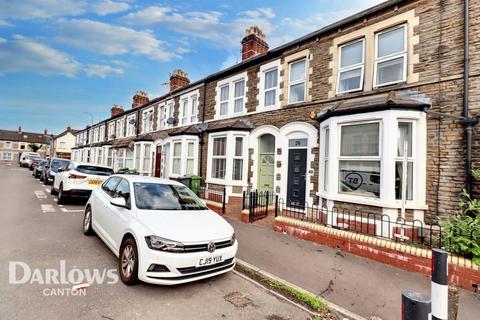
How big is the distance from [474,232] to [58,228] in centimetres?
942

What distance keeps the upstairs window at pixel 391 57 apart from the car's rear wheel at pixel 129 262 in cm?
766

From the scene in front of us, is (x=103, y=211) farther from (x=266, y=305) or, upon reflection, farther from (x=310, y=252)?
(x=310, y=252)

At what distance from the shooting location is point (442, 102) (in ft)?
20.4

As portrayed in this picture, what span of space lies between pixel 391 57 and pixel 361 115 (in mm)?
2088

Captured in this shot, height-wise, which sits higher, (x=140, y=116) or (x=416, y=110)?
(x=140, y=116)

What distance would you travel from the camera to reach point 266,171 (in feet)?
34.9

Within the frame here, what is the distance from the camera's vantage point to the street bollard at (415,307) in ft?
5.98

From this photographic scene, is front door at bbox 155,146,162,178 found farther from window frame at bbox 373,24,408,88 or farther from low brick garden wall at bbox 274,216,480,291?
window frame at bbox 373,24,408,88

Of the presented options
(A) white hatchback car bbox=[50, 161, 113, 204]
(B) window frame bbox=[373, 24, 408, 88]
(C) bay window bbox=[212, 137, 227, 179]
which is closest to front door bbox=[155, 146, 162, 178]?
(C) bay window bbox=[212, 137, 227, 179]

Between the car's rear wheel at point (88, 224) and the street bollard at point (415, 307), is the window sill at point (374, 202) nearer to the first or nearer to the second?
the street bollard at point (415, 307)

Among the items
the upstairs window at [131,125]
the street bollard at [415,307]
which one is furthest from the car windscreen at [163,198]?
the upstairs window at [131,125]

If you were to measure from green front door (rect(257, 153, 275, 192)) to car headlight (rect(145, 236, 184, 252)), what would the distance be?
701 centimetres

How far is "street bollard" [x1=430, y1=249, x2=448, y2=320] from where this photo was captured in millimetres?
1859

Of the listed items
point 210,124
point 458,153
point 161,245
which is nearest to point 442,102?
point 458,153
